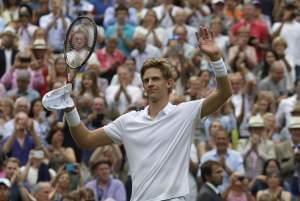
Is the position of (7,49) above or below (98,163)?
above

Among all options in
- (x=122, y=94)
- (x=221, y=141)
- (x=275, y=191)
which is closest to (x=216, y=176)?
(x=275, y=191)

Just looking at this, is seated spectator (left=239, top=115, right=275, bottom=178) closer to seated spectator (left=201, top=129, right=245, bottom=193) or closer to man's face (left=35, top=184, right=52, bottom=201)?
seated spectator (left=201, top=129, right=245, bottom=193)

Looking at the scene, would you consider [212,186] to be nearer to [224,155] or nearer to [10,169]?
[224,155]

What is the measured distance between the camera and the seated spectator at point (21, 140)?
1728 centimetres

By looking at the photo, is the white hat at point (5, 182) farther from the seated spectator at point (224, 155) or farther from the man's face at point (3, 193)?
the seated spectator at point (224, 155)

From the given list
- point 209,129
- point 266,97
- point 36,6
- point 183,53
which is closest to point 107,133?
point 209,129

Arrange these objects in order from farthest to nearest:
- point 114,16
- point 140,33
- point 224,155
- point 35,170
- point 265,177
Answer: point 114,16 → point 140,33 → point 224,155 → point 265,177 → point 35,170

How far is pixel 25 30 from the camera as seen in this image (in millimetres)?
21625

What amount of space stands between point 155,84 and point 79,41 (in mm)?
1094

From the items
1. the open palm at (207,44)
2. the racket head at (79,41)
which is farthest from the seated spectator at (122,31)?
the open palm at (207,44)

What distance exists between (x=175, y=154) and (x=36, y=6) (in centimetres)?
1416

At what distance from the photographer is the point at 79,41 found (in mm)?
10281

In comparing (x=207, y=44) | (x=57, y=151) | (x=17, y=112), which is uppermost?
(x=207, y=44)

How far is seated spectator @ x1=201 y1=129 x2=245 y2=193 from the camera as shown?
17203 mm
